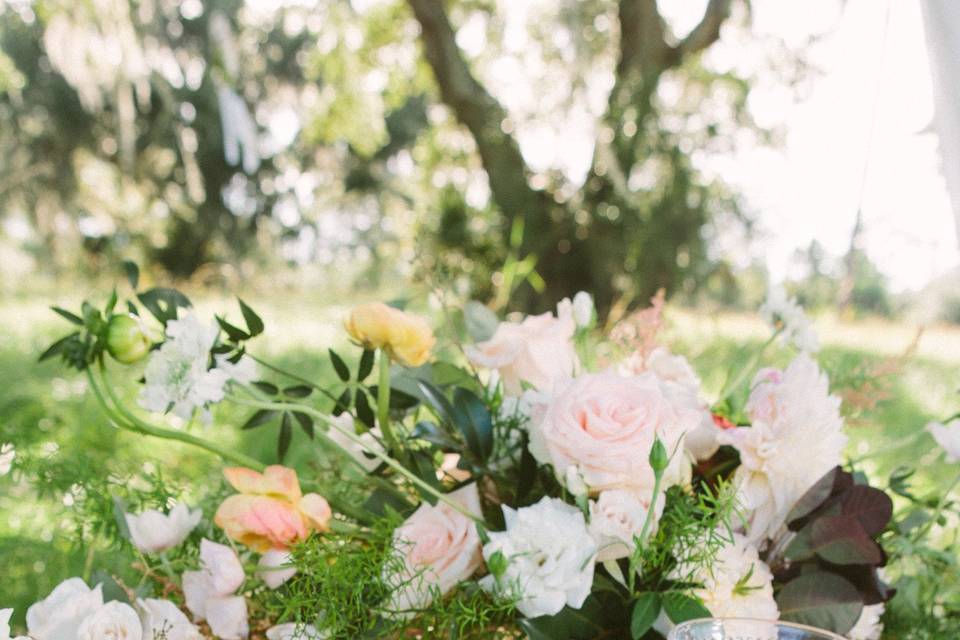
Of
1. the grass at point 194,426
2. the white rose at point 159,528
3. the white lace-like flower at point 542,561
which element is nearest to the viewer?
the white lace-like flower at point 542,561

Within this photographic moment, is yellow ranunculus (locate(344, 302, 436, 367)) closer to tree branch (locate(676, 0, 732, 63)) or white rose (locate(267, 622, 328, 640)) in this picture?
white rose (locate(267, 622, 328, 640))

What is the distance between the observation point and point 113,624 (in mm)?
522

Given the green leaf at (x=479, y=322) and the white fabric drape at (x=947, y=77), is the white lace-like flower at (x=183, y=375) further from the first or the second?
the white fabric drape at (x=947, y=77)

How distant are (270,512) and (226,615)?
0.08 metres

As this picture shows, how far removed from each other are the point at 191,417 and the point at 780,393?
16.3 inches

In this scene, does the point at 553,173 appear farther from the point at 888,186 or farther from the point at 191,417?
the point at 191,417

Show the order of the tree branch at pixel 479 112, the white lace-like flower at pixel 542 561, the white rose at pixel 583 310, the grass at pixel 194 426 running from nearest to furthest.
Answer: the white lace-like flower at pixel 542 561
the white rose at pixel 583 310
the grass at pixel 194 426
the tree branch at pixel 479 112

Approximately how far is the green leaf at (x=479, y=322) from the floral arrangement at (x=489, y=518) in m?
0.09

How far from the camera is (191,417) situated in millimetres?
590

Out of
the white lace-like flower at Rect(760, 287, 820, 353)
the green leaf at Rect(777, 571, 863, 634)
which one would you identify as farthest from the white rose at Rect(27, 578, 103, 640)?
the white lace-like flower at Rect(760, 287, 820, 353)

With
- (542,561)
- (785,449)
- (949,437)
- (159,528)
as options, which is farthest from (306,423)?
(949,437)

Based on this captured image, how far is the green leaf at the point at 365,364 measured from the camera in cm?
67

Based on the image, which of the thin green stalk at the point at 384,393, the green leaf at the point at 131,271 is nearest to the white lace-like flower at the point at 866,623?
the thin green stalk at the point at 384,393

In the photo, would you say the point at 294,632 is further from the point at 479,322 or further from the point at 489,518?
the point at 479,322
